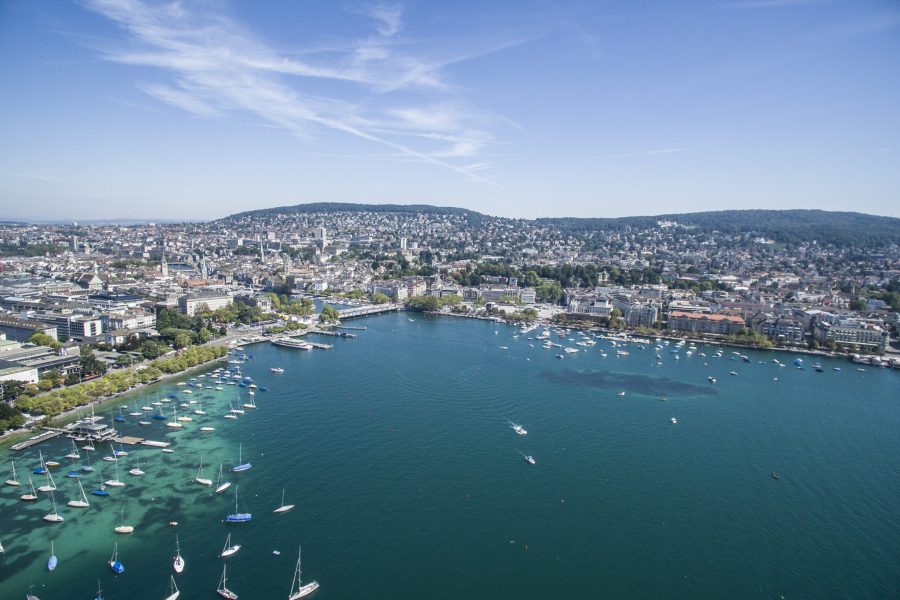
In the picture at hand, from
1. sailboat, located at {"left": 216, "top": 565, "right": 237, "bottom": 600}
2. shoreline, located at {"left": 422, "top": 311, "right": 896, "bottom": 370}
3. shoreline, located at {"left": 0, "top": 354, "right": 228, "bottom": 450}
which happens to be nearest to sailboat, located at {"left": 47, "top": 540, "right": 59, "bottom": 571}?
sailboat, located at {"left": 216, "top": 565, "right": 237, "bottom": 600}

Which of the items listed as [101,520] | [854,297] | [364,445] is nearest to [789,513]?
[364,445]

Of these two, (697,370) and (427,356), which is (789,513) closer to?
(697,370)

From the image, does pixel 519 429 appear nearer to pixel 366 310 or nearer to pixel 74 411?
pixel 74 411

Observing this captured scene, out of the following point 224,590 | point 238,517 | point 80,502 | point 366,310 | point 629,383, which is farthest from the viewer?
point 366,310

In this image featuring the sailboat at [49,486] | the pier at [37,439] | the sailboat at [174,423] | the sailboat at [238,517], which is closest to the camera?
the sailboat at [238,517]

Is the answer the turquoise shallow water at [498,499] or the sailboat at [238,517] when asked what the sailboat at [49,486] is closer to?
the turquoise shallow water at [498,499]

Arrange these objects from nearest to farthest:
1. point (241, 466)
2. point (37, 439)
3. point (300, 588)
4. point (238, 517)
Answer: point (300, 588)
point (238, 517)
point (241, 466)
point (37, 439)

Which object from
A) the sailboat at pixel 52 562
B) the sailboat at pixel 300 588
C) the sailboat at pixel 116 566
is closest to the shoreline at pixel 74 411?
the sailboat at pixel 52 562

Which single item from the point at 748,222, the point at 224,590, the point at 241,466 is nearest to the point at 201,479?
the point at 241,466

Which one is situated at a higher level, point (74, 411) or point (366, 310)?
point (74, 411)
